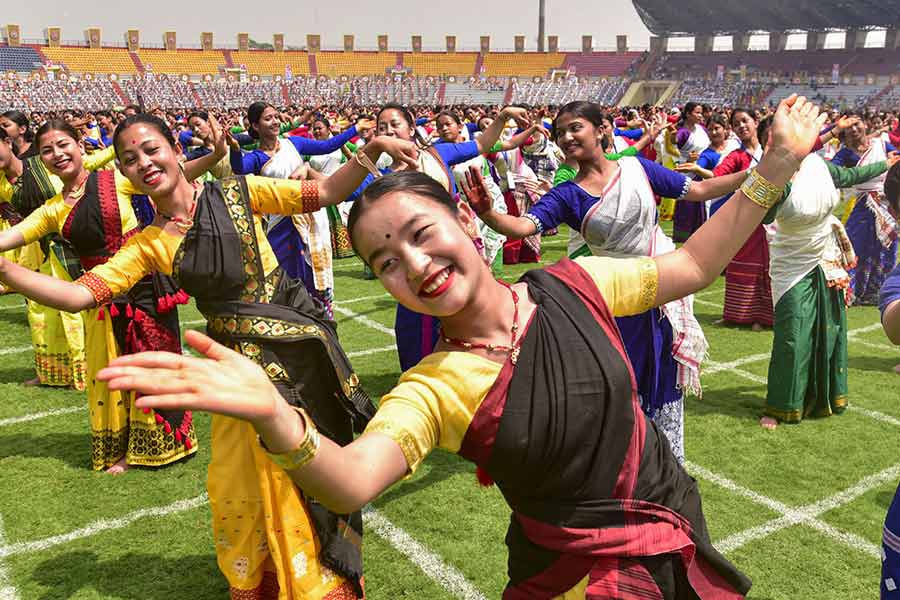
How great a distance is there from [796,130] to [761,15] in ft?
229

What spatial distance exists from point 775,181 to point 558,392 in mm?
798

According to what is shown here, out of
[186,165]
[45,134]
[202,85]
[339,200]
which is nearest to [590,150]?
[339,200]

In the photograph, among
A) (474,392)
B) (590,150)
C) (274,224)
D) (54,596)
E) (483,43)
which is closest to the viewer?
(474,392)

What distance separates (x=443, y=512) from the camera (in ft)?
12.9

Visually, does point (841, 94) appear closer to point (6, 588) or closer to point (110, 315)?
point (110, 315)

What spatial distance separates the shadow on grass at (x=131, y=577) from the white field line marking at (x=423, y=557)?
825mm

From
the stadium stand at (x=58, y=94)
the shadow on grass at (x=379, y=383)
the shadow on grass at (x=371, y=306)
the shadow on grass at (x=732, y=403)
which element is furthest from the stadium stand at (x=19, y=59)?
the shadow on grass at (x=732, y=403)

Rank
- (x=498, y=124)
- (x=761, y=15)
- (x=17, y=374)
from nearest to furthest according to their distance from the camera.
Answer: (x=498, y=124)
(x=17, y=374)
(x=761, y=15)

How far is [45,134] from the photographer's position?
14.6 ft

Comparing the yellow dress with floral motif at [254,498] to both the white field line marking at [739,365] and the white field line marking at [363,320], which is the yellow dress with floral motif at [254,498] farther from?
the white field line marking at [363,320]

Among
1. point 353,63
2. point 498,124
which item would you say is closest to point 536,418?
point 498,124

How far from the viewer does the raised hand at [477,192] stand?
7.99 feet

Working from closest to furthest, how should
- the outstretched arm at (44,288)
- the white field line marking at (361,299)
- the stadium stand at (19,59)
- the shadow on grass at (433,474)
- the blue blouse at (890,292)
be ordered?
the blue blouse at (890,292)
the outstretched arm at (44,288)
the shadow on grass at (433,474)
the white field line marking at (361,299)
the stadium stand at (19,59)

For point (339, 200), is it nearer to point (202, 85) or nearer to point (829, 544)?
point (829, 544)
